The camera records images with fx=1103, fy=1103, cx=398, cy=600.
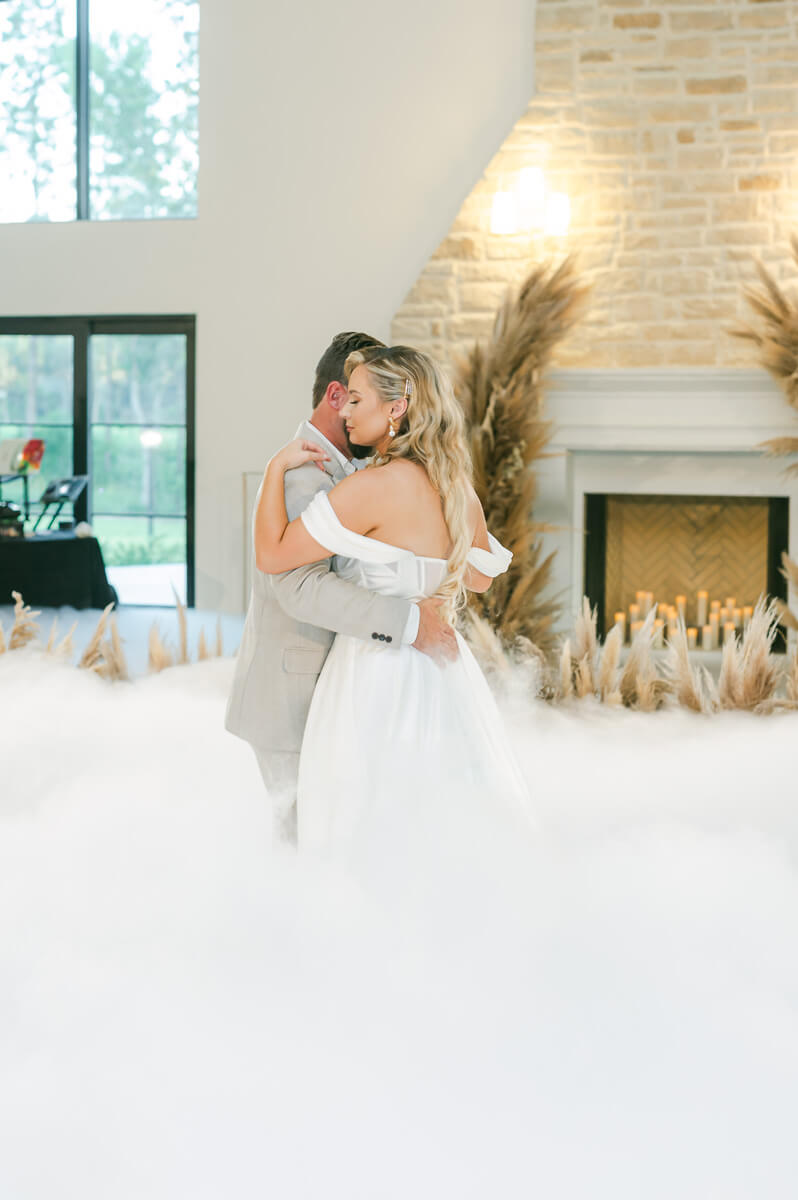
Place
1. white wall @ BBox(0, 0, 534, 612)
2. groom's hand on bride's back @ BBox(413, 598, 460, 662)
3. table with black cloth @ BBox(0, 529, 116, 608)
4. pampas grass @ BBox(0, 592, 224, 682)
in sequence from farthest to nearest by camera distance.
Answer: table with black cloth @ BBox(0, 529, 116, 608), white wall @ BBox(0, 0, 534, 612), pampas grass @ BBox(0, 592, 224, 682), groom's hand on bride's back @ BBox(413, 598, 460, 662)

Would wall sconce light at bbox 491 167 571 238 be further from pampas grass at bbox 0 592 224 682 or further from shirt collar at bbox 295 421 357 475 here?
shirt collar at bbox 295 421 357 475

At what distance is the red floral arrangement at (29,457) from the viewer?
21.7ft

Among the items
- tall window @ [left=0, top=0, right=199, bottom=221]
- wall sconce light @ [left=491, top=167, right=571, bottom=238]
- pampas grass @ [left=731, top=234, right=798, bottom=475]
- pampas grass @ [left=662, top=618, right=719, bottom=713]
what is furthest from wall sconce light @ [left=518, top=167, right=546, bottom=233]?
pampas grass @ [left=662, top=618, right=719, bottom=713]

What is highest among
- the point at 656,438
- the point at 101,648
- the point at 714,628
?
the point at 656,438

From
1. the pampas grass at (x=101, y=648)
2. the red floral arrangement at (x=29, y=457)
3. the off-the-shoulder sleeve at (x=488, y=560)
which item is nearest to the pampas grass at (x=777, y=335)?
the pampas grass at (x=101, y=648)

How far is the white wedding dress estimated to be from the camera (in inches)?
73.9

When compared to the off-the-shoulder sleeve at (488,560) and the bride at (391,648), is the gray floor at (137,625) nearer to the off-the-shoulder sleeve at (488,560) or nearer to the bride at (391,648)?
the off-the-shoulder sleeve at (488,560)

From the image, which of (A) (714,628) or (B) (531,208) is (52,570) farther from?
(A) (714,628)

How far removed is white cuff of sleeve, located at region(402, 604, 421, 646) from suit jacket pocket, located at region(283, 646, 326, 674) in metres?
0.23

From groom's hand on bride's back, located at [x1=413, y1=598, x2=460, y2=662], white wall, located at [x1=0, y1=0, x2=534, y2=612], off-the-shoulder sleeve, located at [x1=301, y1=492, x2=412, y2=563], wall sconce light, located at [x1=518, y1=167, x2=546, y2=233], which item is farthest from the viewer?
white wall, located at [x1=0, y1=0, x2=534, y2=612]

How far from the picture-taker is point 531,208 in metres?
5.27

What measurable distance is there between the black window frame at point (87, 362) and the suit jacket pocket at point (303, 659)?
4703 mm

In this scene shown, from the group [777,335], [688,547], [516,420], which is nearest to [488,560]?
[516,420]

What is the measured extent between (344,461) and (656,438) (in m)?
3.51
